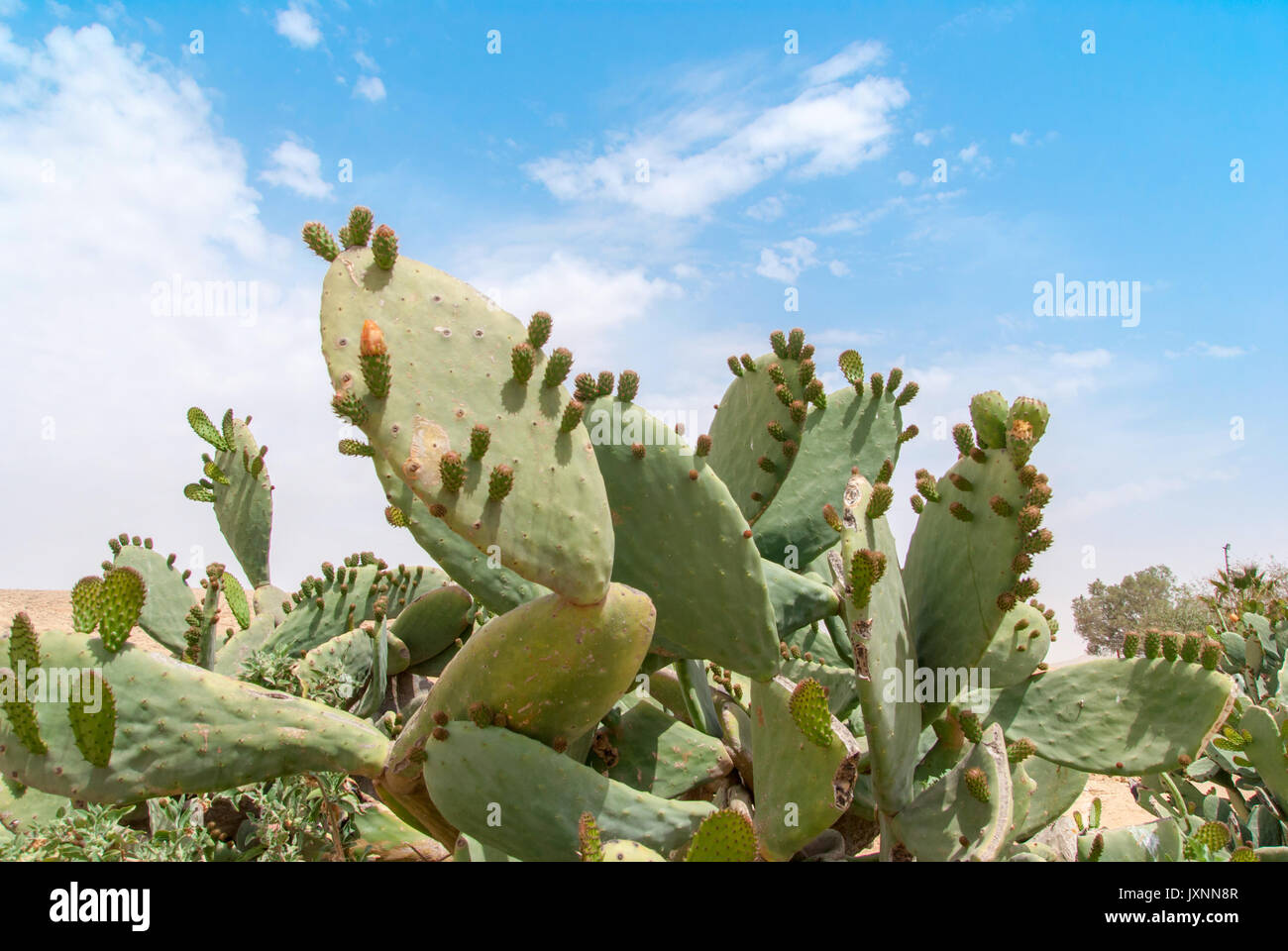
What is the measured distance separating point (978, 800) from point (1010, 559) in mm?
684

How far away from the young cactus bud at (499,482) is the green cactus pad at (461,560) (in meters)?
0.40

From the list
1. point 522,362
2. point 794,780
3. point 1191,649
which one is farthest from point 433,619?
point 1191,649

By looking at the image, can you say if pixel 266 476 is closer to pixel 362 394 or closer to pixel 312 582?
pixel 312 582

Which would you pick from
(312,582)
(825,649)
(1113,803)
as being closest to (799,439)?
(825,649)

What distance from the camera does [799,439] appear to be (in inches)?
127

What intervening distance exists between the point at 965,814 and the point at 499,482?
164 cm

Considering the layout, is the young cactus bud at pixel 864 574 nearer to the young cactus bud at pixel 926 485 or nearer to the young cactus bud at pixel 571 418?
the young cactus bud at pixel 926 485

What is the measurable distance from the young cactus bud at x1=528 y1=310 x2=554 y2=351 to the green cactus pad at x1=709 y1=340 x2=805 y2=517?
135 cm

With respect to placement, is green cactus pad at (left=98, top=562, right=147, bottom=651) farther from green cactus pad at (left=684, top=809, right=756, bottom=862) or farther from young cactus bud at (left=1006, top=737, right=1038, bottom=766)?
young cactus bud at (left=1006, top=737, right=1038, bottom=766)

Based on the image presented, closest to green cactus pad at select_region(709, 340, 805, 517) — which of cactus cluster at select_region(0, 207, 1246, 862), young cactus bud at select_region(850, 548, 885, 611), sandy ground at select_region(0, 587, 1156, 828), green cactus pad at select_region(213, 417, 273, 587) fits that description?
cactus cluster at select_region(0, 207, 1246, 862)

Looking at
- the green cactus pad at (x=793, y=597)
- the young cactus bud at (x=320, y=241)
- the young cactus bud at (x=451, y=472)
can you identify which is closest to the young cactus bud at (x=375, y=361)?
the young cactus bud at (x=451, y=472)

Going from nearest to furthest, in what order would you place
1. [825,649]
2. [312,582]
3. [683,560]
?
[683,560] → [825,649] → [312,582]

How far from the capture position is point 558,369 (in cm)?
201
